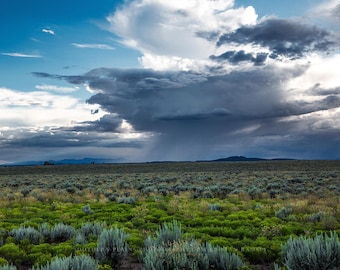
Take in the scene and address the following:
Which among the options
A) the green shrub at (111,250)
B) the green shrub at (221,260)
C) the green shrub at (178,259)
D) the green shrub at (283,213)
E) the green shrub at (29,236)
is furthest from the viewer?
the green shrub at (283,213)

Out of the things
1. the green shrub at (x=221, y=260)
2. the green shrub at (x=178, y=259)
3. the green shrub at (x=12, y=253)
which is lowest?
the green shrub at (x=12, y=253)

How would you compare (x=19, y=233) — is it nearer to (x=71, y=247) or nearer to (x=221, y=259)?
(x=71, y=247)

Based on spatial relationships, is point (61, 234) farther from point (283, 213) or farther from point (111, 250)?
point (283, 213)

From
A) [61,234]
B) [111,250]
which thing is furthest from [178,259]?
[61,234]

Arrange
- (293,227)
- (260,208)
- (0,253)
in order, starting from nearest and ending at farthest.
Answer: (0,253), (293,227), (260,208)

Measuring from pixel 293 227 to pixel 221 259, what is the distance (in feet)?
19.6

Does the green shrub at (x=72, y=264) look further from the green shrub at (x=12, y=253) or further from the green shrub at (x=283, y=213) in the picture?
the green shrub at (x=283, y=213)

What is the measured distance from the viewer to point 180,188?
91.9 feet

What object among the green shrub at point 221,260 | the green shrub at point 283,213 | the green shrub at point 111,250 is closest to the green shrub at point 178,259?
the green shrub at point 221,260

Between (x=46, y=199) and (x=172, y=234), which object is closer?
(x=172, y=234)

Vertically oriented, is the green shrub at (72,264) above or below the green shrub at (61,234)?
above

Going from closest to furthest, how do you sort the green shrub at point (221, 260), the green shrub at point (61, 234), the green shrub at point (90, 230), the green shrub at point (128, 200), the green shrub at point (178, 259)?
the green shrub at point (178, 259), the green shrub at point (221, 260), the green shrub at point (61, 234), the green shrub at point (90, 230), the green shrub at point (128, 200)

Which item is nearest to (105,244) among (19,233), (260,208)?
(19,233)

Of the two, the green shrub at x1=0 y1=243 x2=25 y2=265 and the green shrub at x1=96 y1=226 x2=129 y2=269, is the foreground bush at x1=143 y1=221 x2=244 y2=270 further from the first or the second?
the green shrub at x1=0 y1=243 x2=25 y2=265
